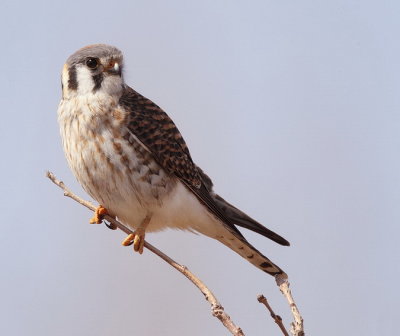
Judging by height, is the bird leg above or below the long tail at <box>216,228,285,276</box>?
below

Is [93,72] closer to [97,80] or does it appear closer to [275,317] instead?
[97,80]

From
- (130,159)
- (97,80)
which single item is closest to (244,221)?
(130,159)

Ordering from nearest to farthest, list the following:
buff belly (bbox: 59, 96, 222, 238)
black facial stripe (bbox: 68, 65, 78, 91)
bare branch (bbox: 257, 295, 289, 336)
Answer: bare branch (bbox: 257, 295, 289, 336)
buff belly (bbox: 59, 96, 222, 238)
black facial stripe (bbox: 68, 65, 78, 91)

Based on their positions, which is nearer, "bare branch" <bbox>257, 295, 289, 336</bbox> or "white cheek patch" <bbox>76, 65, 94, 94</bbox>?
"bare branch" <bbox>257, 295, 289, 336</bbox>

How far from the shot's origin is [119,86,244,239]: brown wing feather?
3496mm

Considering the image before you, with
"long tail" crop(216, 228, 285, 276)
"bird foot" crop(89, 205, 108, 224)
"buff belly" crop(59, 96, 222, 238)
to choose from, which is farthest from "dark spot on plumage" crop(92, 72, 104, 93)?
"long tail" crop(216, 228, 285, 276)

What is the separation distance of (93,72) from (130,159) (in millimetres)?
483

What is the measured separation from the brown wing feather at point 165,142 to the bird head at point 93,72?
13 cm

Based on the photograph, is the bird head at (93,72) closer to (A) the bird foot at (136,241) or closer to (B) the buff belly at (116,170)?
(B) the buff belly at (116,170)

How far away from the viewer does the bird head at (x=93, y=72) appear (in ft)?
11.2

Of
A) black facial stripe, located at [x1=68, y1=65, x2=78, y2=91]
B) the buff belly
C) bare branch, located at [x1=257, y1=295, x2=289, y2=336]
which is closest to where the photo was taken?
bare branch, located at [x1=257, y1=295, x2=289, y2=336]

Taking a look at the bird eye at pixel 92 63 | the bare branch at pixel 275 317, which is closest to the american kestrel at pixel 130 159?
the bird eye at pixel 92 63

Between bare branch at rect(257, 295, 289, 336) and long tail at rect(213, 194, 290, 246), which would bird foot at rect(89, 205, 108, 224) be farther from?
bare branch at rect(257, 295, 289, 336)

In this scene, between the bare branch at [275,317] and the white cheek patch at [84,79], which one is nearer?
the bare branch at [275,317]
